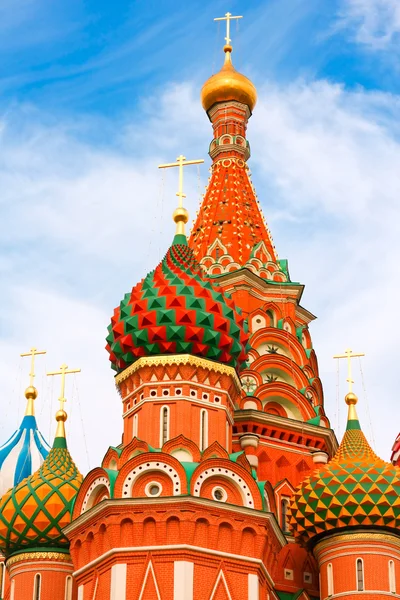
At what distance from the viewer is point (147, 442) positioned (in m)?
25.6

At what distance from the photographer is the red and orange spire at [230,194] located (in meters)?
31.5

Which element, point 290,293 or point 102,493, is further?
point 290,293

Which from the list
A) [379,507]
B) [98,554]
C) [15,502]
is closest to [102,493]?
[98,554]

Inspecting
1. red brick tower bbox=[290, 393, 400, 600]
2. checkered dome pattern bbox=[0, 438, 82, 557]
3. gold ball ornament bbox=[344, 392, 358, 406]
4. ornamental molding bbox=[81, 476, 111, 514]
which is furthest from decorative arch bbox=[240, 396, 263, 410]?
ornamental molding bbox=[81, 476, 111, 514]

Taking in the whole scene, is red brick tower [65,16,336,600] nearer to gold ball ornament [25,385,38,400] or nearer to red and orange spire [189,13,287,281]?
red and orange spire [189,13,287,281]

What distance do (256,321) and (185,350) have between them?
14.9 ft

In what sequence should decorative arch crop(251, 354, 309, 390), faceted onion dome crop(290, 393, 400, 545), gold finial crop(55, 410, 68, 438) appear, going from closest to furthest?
faceted onion dome crop(290, 393, 400, 545), gold finial crop(55, 410, 68, 438), decorative arch crop(251, 354, 309, 390)

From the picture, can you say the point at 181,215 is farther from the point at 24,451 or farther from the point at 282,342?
the point at 24,451

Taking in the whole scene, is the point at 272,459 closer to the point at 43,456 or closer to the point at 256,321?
the point at 256,321

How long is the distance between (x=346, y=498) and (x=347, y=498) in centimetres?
2

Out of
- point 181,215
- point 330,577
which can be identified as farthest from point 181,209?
point 330,577

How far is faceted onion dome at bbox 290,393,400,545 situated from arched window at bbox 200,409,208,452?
1.82m

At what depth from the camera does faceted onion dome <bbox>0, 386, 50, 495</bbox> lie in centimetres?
3167

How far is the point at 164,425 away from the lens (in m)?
25.9
